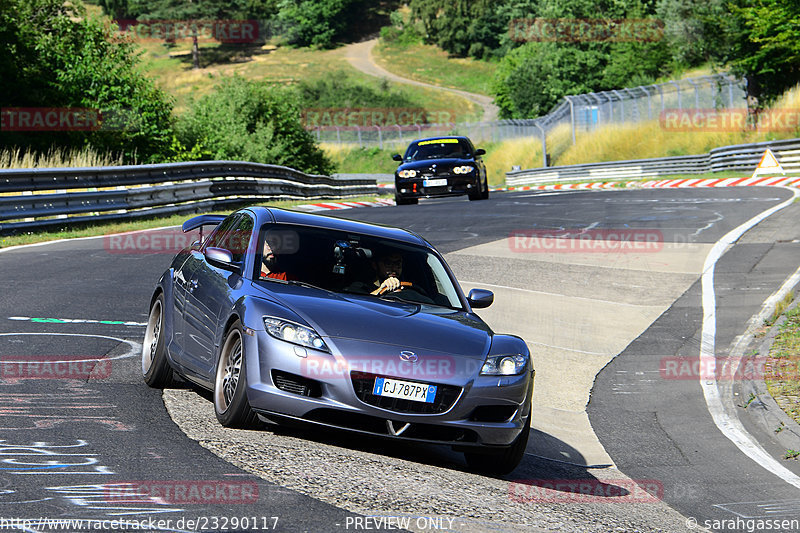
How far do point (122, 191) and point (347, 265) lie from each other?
15.0 m

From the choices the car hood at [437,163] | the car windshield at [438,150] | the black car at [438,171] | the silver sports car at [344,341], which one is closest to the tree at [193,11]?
the car windshield at [438,150]

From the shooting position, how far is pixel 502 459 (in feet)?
22.5

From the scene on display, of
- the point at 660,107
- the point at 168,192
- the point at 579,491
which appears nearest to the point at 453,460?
the point at 579,491

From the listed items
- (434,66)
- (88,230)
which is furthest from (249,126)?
(434,66)

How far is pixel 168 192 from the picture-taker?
2347 cm

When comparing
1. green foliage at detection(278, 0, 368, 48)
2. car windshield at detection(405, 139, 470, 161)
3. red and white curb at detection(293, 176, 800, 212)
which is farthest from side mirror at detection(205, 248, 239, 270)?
green foliage at detection(278, 0, 368, 48)

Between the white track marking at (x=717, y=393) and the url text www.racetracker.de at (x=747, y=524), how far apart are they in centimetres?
110

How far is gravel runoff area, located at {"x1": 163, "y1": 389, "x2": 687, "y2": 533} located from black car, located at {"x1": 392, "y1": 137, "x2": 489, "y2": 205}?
66.1 feet

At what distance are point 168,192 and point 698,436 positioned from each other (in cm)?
1658

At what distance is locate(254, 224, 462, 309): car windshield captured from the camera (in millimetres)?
7488

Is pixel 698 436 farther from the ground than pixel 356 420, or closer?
closer

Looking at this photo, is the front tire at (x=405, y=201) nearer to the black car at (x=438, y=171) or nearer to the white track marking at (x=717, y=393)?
the black car at (x=438, y=171)

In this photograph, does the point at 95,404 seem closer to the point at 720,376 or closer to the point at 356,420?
the point at 356,420

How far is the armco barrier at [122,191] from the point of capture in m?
18.6
